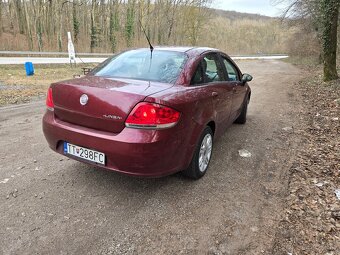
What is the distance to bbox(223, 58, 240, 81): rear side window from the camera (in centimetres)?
484

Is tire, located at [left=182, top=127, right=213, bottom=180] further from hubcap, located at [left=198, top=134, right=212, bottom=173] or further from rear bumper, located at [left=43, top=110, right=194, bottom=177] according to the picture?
rear bumper, located at [left=43, top=110, right=194, bottom=177]

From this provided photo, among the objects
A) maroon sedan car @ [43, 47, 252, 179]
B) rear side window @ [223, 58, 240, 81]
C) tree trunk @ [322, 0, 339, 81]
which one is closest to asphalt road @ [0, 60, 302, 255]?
maroon sedan car @ [43, 47, 252, 179]

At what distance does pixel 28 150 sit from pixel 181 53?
284 centimetres

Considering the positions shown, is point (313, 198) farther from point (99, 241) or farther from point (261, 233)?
point (99, 241)

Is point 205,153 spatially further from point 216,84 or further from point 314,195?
point 314,195

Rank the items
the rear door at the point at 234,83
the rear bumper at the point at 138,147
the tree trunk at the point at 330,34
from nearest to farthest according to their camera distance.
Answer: the rear bumper at the point at 138,147
the rear door at the point at 234,83
the tree trunk at the point at 330,34

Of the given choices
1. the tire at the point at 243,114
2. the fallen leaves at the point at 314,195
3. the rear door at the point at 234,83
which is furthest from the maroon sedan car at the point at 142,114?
the tire at the point at 243,114

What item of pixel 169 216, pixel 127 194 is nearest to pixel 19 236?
pixel 127 194

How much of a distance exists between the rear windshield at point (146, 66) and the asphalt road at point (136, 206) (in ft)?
4.24

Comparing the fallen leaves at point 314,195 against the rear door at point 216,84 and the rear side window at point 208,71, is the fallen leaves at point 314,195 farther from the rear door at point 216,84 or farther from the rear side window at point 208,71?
the rear side window at point 208,71

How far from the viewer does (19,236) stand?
2670mm

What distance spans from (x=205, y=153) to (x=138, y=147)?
1337 millimetres

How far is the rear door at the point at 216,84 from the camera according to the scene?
3771 mm

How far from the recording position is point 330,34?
1169cm
